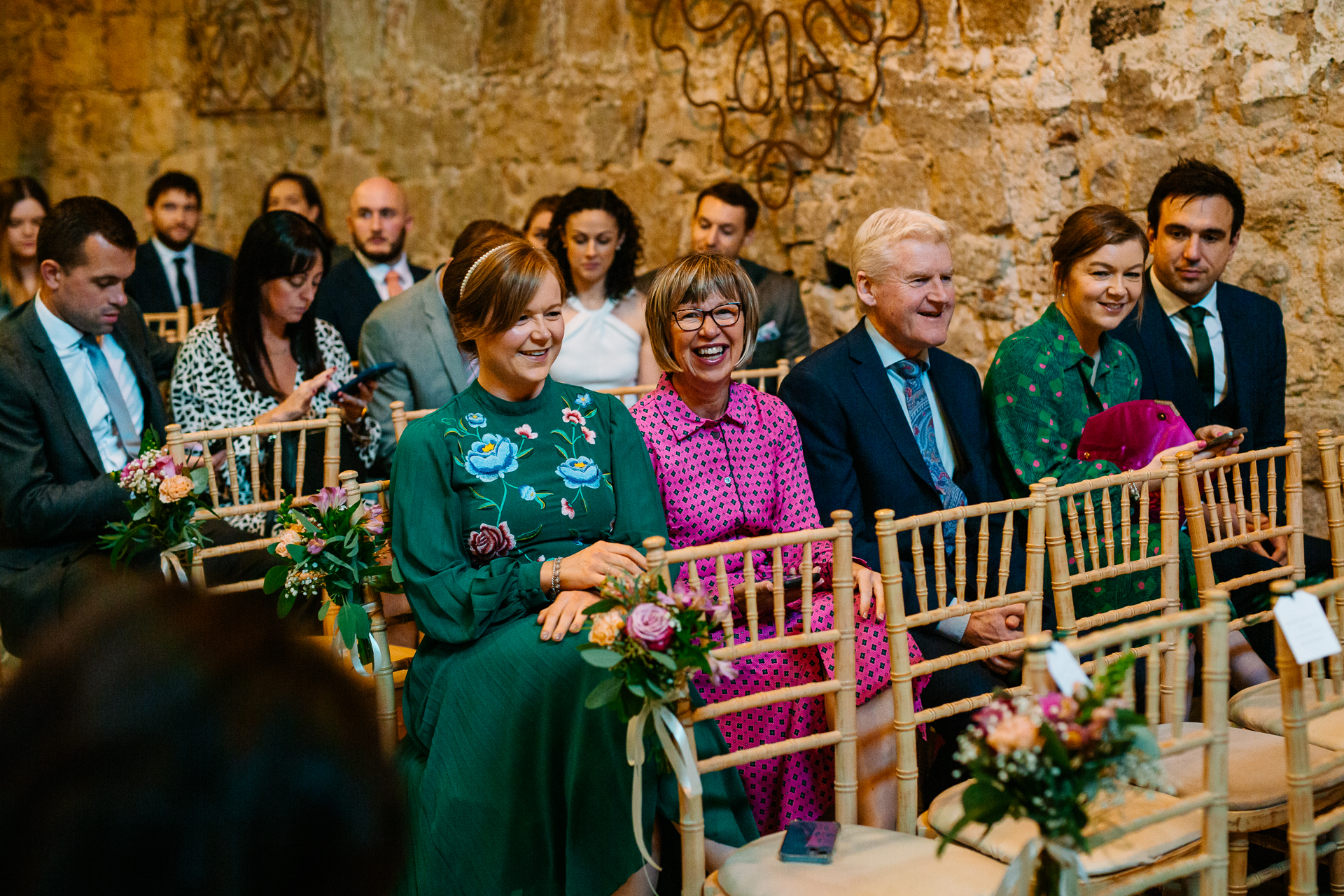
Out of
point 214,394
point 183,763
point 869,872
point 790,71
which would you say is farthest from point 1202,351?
point 183,763

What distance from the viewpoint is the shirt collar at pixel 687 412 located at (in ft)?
8.69

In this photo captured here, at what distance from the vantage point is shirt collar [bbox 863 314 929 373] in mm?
2912

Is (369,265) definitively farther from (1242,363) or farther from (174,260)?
(1242,363)

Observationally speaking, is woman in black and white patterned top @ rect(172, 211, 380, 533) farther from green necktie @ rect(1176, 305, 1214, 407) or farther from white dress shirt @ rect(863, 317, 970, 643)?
green necktie @ rect(1176, 305, 1214, 407)

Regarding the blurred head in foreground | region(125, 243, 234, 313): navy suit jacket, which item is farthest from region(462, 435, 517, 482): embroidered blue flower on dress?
region(125, 243, 234, 313): navy suit jacket

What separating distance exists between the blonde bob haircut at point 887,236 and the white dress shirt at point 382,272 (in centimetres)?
248

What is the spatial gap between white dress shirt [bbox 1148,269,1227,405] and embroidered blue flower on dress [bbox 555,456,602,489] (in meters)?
2.04

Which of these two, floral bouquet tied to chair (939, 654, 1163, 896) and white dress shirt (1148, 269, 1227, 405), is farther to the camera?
white dress shirt (1148, 269, 1227, 405)

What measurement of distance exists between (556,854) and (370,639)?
585 mm

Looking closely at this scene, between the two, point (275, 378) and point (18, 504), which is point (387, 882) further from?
point (275, 378)

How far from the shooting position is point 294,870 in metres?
0.68

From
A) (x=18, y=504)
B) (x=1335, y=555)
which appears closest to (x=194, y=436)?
(x=18, y=504)

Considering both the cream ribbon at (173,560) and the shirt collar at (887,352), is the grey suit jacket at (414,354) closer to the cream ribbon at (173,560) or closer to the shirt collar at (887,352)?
the cream ribbon at (173,560)

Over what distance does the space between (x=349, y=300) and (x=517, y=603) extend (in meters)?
2.83
